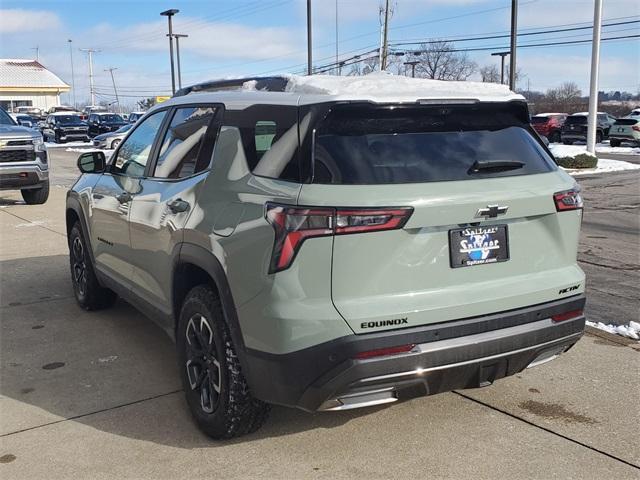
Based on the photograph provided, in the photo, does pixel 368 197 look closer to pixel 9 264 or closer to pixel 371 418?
pixel 371 418

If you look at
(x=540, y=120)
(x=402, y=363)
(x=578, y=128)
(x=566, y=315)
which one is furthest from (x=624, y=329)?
(x=540, y=120)

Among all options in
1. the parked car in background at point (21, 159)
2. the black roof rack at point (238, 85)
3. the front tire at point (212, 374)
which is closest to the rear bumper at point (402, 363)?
the front tire at point (212, 374)

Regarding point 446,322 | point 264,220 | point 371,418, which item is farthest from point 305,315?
point 371,418

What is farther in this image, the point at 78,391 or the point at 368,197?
the point at 78,391

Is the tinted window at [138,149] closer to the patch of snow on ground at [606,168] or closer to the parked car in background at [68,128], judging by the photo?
the patch of snow on ground at [606,168]

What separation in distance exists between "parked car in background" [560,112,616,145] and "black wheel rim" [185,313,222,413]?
33.5m

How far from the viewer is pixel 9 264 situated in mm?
7625

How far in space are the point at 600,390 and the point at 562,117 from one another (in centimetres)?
3506

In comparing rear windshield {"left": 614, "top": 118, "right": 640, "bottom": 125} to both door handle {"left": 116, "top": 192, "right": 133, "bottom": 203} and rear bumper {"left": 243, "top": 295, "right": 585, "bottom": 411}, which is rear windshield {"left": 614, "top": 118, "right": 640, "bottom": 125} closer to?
door handle {"left": 116, "top": 192, "right": 133, "bottom": 203}

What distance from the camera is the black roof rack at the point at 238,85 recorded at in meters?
3.60

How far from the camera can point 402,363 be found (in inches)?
110

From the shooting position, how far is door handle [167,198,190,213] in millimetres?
3562

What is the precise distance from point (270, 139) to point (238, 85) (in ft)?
3.69

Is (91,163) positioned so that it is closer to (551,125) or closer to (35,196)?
(35,196)
